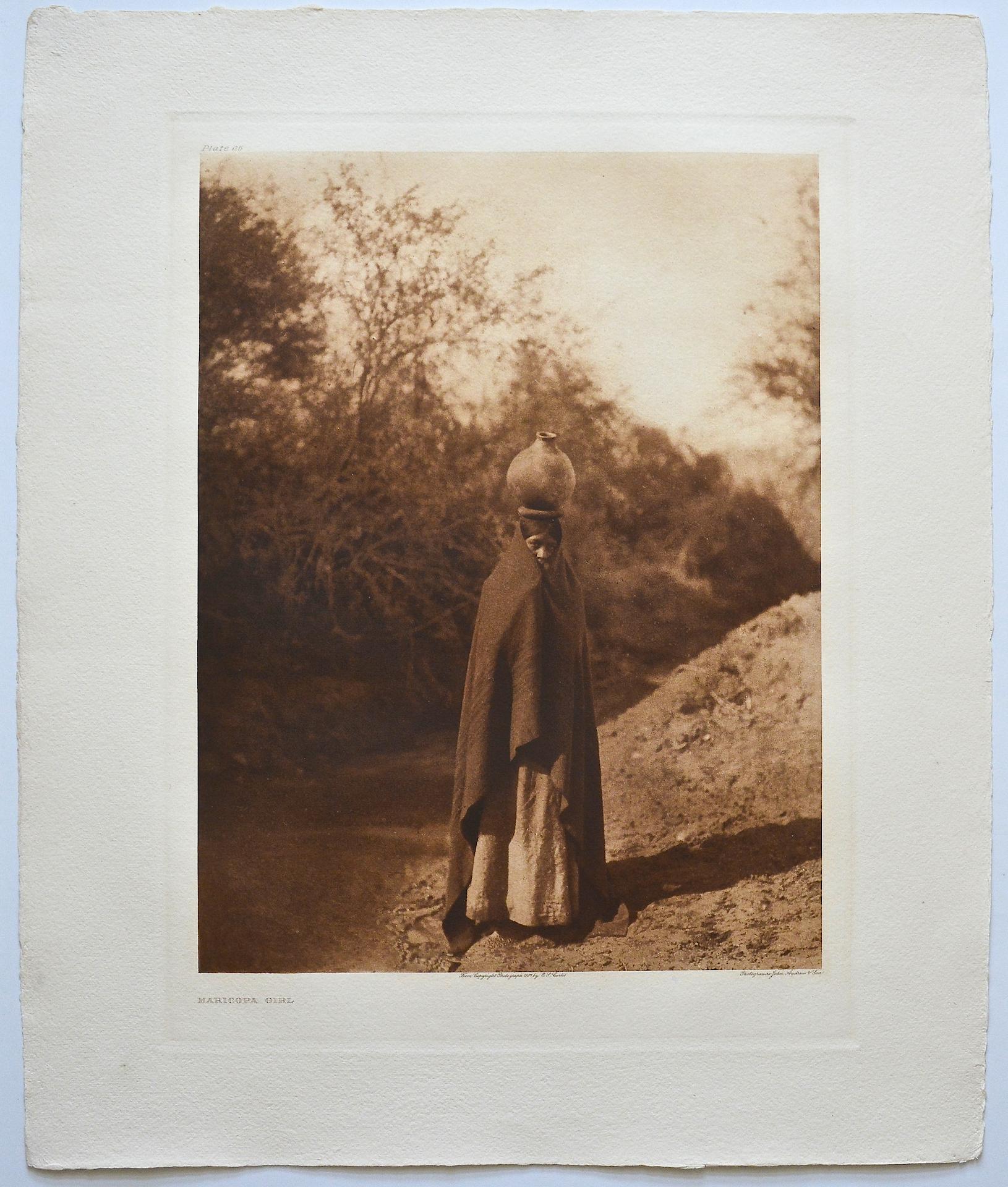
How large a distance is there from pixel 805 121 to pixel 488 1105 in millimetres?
2859

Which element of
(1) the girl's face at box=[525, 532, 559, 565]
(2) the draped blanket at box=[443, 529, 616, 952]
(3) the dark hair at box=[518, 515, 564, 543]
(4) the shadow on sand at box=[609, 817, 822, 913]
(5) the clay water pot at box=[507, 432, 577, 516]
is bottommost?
(4) the shadow on sand at box=[609, 817, 822, 913]

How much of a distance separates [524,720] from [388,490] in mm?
742

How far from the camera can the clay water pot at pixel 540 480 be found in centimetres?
248

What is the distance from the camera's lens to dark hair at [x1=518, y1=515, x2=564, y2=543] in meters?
2.48

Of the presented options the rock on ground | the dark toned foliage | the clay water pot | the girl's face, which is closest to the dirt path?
the rock on ground

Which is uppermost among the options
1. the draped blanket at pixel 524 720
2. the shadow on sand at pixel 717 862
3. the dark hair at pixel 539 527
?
the dark hair at pixel 539 527

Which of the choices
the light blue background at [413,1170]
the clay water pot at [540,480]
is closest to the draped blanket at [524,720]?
the clay water pot at [540,480]

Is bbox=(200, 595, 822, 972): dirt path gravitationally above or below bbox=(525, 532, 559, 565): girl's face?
below

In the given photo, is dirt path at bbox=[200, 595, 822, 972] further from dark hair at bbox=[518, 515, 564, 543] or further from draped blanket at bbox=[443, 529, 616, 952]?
dark hair at bbox=[518, 515, 564, 543]

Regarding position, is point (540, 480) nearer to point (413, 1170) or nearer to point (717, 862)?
point (717, 862)

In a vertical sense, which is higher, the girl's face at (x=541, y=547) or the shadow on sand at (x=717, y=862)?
the girl's face at (x=541, y=547)

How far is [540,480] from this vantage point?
2.48 m

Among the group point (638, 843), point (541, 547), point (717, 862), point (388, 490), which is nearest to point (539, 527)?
point (541, 547)

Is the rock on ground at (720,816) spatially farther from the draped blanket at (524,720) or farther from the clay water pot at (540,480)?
the clay water pot at (540,480)
